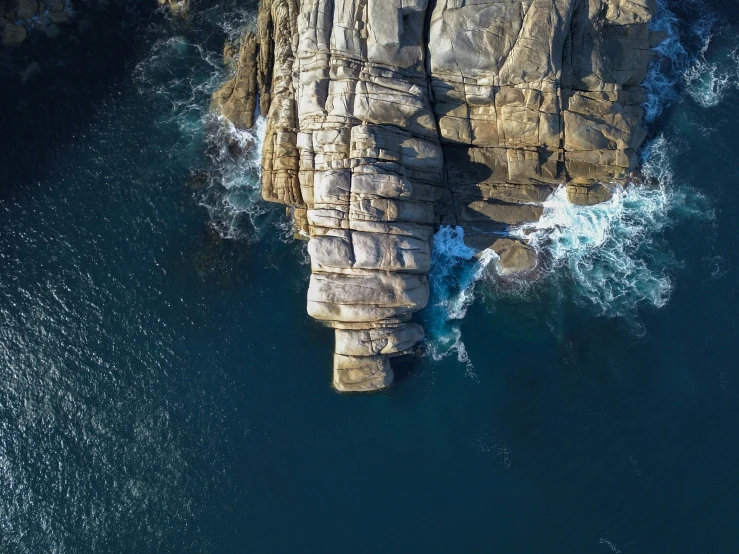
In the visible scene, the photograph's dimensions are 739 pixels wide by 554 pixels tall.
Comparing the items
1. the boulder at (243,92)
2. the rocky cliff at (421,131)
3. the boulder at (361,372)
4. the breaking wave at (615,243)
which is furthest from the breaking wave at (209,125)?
the breaking wave at (615,243)

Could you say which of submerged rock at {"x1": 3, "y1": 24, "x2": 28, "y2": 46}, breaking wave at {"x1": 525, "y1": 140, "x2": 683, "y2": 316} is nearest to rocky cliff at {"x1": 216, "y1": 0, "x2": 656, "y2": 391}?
breaking wave at {"x1": 525, "y1": 140, "x2": 683, "y2": 316}

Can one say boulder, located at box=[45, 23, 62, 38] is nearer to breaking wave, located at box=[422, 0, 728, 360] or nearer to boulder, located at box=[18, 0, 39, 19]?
boulder, located at box=[18, 0, 39, 19]

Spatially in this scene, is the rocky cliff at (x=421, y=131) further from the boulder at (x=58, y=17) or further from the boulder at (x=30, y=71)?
the boulder at (x=30, y=71)

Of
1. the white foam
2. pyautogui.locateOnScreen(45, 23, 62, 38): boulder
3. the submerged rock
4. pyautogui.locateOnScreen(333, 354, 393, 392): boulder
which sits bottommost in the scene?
pyautogui.locateOnScreen(333, 354, 393, 392): boulder

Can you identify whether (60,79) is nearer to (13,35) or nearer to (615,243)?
(13,35)

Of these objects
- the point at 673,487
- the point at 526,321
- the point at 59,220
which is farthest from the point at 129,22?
the point at 673,487
